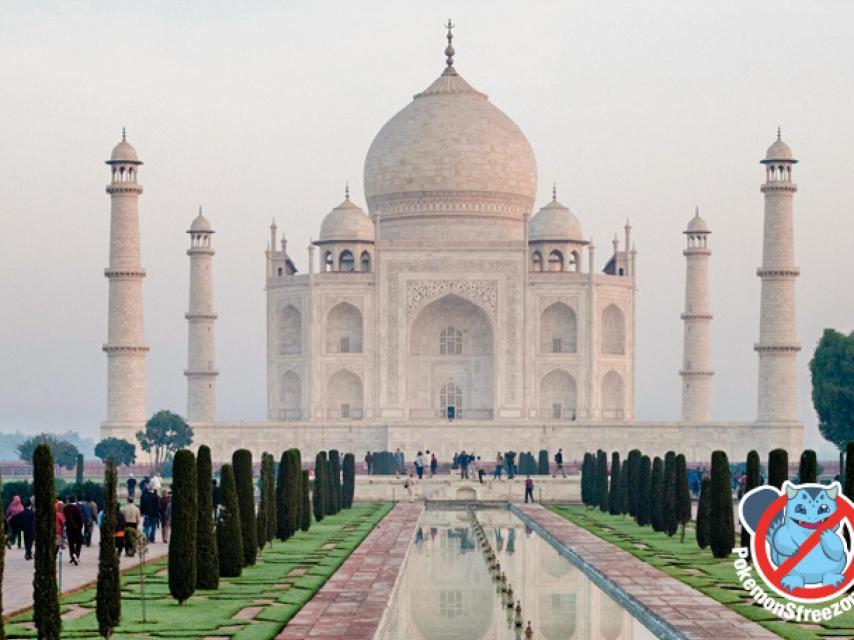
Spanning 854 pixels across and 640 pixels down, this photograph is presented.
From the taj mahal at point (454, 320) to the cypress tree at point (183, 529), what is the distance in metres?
25.5

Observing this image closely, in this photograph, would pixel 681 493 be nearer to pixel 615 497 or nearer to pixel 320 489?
pixel 615 497

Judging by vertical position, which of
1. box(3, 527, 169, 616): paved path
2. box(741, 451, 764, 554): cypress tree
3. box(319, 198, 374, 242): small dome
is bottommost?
box(3, 527, 169, 616): paved path

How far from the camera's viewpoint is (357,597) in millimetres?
14141

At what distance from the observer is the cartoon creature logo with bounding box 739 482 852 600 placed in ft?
38.7

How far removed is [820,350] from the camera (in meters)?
37.1

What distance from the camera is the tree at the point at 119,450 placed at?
3791 cm

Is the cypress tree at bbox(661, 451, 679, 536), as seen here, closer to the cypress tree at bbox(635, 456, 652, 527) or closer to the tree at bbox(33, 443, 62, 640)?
the cypress tree at bbox(635, 456, 652, 527)

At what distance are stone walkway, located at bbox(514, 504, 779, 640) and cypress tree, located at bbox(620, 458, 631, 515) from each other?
4.61m

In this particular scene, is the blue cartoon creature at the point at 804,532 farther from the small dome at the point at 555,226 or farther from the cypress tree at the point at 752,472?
the small dome at the point at 555,226

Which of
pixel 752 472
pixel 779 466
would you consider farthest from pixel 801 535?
pixel 752 472

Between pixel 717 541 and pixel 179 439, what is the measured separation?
22754 mm

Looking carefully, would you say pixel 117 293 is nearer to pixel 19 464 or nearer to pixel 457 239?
pixel 19 464

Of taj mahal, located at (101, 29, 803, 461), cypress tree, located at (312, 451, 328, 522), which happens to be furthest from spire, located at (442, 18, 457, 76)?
cypress tree, located at (312, 451, 328, 522)

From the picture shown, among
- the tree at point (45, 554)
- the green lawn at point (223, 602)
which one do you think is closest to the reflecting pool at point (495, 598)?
the green lawn at point (223, 602)
